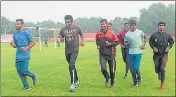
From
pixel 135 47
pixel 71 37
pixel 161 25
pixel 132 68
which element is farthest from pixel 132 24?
pixel 71 37

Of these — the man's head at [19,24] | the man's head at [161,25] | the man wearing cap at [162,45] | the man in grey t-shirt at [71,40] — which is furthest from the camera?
the man wearing cap at [162,45]

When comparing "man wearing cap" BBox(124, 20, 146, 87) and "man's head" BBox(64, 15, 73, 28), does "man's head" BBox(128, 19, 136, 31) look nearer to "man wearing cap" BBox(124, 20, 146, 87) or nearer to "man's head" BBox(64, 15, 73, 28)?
"man wearing cap" BBox(124, 20, 146, 87)

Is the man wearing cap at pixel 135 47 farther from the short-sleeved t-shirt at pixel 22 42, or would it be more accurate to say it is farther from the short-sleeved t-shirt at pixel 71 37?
the short-sleeved t-shirt at pixel 22 42

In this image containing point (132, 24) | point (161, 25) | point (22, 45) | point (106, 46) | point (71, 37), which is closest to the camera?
point (22, 45)

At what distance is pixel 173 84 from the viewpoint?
12.3 meters

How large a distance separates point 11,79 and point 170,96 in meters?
6.03

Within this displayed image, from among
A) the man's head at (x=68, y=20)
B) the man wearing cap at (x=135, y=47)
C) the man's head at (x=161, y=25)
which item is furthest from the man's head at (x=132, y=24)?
the man's head at (x=68, y=20)

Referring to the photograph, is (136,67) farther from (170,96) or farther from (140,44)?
(170,96)

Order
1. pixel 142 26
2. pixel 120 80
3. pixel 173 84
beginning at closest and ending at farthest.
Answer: pixel 173 84 → pixel 120 80 → pixel 142 26

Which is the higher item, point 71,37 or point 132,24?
point 132,24

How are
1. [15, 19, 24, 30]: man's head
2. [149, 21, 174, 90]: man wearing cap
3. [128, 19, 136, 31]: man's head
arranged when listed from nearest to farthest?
1. [15, 19, 24, 30]: man's head
2. [149, 21, 174, 90]: man wearing cap
3. [128, 19, 136, 31]: man's head

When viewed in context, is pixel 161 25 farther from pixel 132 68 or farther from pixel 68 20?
pixel 68 20

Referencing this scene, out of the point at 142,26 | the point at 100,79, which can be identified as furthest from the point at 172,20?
the point at 100,79

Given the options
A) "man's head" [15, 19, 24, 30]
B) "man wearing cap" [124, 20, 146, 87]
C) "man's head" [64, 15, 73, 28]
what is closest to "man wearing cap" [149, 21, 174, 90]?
"man wearing cap" [124, 20, 146, 87]
